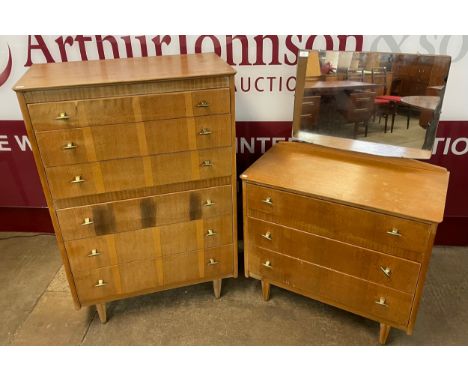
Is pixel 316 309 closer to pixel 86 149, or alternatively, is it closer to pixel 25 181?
pixel 86 149

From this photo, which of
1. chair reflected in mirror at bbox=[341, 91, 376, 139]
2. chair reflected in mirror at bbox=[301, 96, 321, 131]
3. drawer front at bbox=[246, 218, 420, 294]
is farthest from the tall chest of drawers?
chair reflected in mirror at bbox=[341, 91, 376, 139]

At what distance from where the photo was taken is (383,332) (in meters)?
2.28

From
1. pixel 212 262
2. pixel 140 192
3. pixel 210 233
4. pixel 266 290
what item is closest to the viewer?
pixel 140 192

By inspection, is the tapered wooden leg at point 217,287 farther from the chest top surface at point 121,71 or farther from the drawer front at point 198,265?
the chest top surface at point 121,71

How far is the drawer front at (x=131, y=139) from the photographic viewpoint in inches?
76.5

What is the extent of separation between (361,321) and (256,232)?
34.5 inches

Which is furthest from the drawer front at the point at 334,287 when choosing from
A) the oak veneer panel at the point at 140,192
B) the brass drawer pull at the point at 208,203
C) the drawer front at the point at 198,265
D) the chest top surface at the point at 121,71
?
the chest top surface at the point at 121,71

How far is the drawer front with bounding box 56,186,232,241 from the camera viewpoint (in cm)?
216

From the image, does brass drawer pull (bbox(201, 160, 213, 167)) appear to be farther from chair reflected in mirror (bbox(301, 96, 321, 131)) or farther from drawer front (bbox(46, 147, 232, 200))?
chair reflected in mirror (bbox(301, 96, 321, 131))

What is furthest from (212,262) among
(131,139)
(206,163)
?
(131,139)

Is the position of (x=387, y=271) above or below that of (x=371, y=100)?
below

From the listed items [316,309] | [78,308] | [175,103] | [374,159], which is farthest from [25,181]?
[374,159]

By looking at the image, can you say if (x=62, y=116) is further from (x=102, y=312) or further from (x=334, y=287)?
(x=334, y=287)

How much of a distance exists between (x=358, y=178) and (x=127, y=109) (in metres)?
1.29
